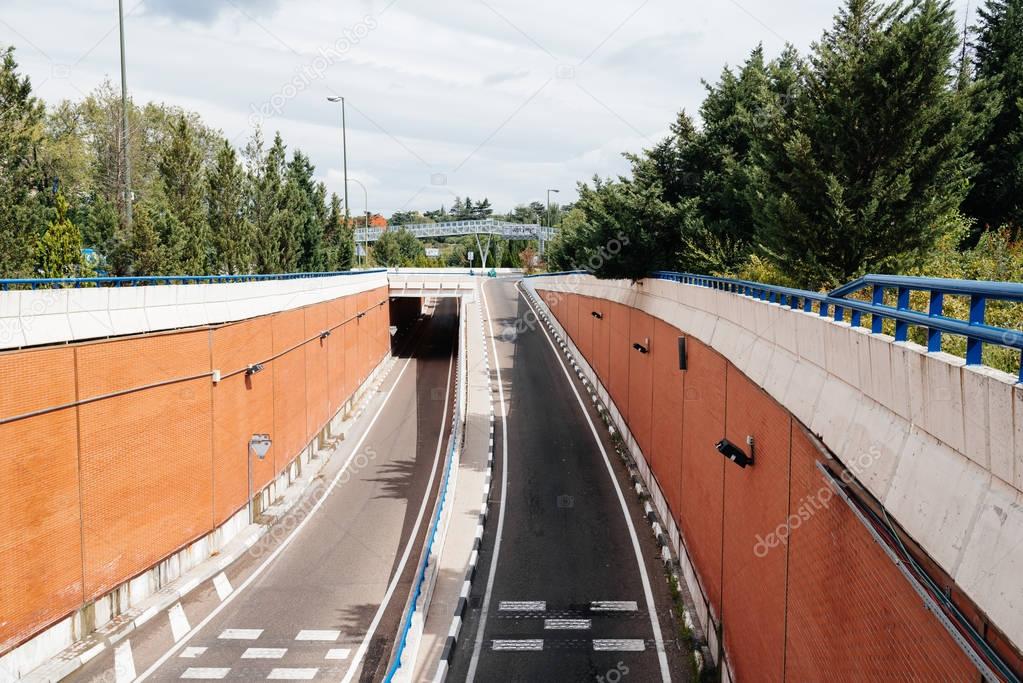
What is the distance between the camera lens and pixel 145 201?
38.6m

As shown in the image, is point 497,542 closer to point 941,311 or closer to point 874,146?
point 874,146

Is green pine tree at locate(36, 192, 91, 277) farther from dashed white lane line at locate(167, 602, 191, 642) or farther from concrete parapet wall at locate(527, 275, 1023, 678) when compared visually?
concrete parapet wall at locate(527, 275, 1023, 678)

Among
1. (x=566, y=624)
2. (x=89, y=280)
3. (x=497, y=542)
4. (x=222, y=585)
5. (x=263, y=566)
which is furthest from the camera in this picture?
(x=497, y=542)

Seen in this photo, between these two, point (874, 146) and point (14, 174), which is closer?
point (874, 146)

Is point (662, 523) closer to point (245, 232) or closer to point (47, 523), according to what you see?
point (47, 523)

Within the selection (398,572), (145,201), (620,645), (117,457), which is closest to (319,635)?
(398,572)

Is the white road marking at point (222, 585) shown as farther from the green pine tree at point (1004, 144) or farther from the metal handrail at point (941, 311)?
the green pine tree at point (1004, 144)

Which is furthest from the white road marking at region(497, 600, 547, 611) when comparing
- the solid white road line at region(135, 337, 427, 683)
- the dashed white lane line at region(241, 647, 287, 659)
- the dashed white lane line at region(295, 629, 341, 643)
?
the solid white road line at region(135, 337, 427, 683)

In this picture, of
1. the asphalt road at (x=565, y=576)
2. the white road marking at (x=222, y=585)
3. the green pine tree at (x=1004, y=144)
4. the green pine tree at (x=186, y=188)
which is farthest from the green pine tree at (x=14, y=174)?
the green pine tree at (x=1004, y=144)

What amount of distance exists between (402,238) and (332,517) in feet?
356

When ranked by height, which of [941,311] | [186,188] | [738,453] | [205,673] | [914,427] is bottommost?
[205,673]

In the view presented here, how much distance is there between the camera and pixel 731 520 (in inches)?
527

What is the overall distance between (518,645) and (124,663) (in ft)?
25.2

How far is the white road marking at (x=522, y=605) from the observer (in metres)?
17.2
